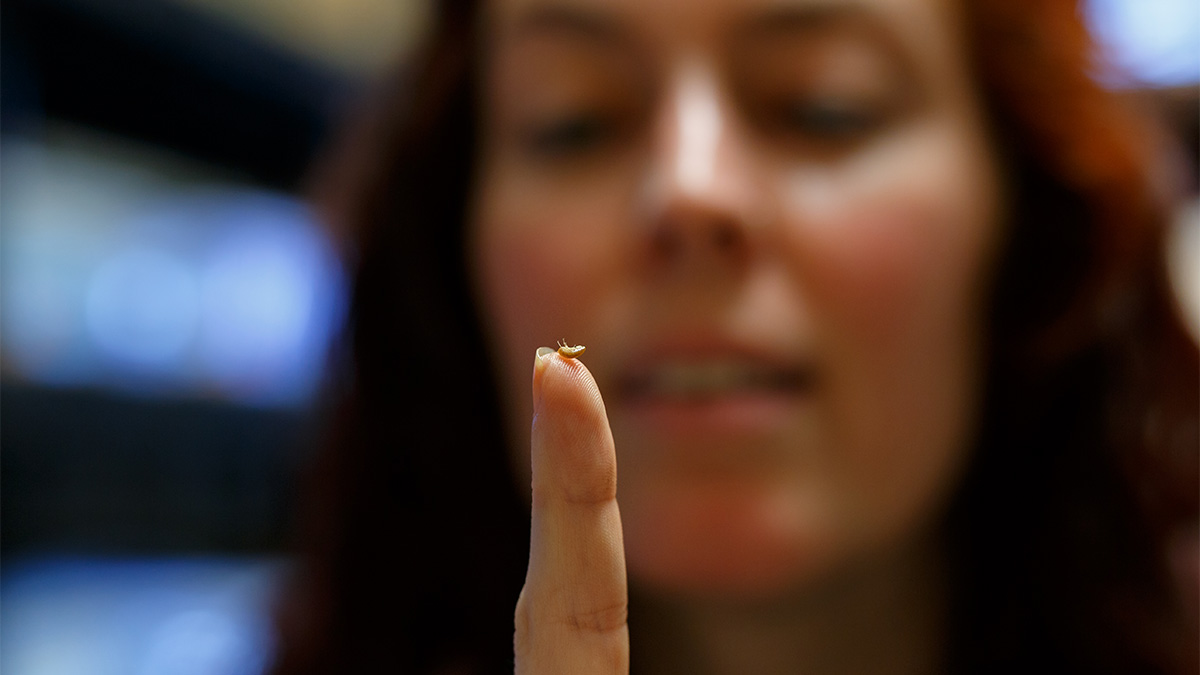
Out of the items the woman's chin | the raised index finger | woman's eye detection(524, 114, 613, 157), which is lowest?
the woman's chin

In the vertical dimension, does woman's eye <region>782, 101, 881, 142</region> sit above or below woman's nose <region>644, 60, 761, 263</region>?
above

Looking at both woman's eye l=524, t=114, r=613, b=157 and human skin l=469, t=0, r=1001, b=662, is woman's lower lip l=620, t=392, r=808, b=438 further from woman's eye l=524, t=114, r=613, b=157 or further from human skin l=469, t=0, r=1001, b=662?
woman's eye l=524, t=114, r=613, b=157

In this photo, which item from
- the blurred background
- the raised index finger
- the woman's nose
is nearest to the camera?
the raised index finger

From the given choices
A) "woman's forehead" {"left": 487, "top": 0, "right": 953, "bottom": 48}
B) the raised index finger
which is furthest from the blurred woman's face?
the raised index finger

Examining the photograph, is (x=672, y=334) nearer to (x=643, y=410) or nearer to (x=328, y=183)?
(x=643, y=410)

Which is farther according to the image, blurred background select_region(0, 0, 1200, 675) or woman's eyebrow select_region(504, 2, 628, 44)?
blurred background select_region(0, 0, 1200, 675)

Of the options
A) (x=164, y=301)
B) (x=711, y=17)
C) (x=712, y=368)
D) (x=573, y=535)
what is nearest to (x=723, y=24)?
(x=711, y=17)

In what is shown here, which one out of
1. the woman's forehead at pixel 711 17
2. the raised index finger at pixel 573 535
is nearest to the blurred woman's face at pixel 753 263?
the woman's forehead at pixel 711 17

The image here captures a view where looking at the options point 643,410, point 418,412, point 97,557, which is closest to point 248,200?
point 97,557
